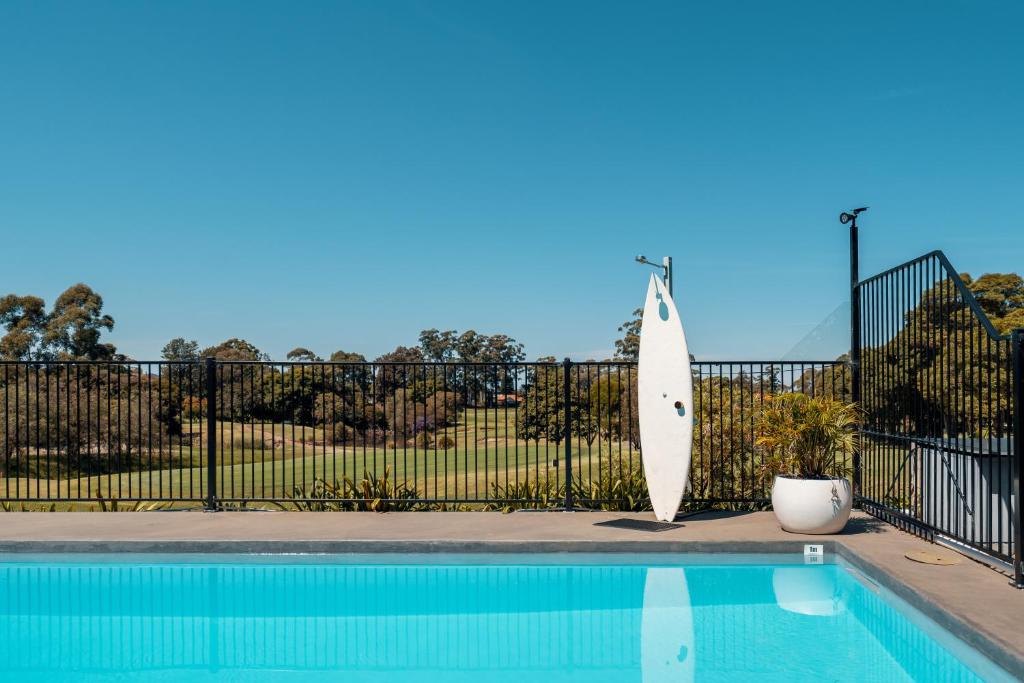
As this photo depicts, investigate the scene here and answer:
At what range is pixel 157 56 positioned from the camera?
12.5 metres

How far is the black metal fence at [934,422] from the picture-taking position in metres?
4.96

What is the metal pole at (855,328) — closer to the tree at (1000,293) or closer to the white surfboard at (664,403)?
the white surfboard at (664,403)

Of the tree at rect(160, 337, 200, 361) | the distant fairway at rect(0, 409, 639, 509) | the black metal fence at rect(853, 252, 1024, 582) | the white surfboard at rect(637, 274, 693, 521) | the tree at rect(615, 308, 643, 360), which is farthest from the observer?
the tree at rect(160, 337, 200, 361)

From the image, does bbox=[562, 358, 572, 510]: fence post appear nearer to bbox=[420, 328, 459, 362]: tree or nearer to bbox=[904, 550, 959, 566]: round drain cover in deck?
bbox=[904, 550, 959, 566]: round drain cover in deck

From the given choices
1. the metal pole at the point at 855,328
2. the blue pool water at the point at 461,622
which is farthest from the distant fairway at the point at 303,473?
the metal pole at the point at 855,328

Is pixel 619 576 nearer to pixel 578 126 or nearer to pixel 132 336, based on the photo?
pixel 578 126

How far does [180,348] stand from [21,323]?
225ft

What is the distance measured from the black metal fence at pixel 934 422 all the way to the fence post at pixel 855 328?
18 mm

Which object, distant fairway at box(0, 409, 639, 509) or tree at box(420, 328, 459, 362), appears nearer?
distant fairway at box(0, 409, 639, 509)

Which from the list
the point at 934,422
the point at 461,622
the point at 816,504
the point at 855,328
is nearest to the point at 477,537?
the point at 461,622

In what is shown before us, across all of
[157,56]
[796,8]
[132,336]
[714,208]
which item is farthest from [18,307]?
[796,8]

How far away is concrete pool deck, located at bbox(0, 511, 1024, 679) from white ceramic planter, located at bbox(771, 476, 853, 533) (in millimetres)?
114

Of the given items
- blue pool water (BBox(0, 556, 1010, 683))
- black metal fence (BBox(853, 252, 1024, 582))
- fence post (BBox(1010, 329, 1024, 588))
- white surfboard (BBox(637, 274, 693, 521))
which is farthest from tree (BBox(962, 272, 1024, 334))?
blue pool water (BBox(0, 556, 1010, 683))

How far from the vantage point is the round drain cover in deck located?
5321 mm
